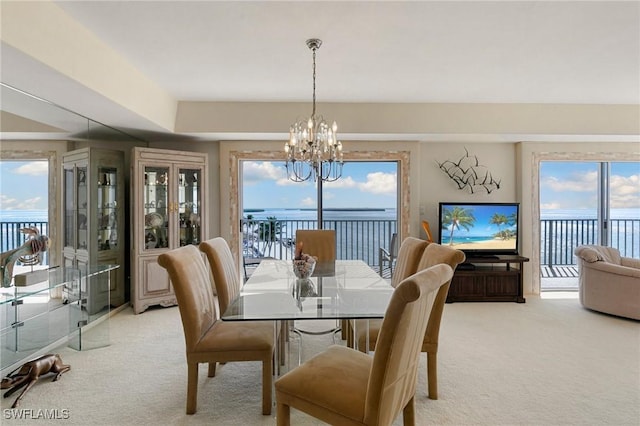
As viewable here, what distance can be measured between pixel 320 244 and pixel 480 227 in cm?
239

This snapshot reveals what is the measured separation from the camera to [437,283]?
1425mm

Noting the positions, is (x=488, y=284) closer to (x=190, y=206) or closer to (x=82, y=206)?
(x=190, y=206)

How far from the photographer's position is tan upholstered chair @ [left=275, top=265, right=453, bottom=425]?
52.9 inches

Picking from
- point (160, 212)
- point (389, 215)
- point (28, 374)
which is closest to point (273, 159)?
point (160, 212)

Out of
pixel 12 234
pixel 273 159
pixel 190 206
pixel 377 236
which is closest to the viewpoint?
pixel 12 234

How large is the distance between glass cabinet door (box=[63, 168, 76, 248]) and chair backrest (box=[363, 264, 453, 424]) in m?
3.09

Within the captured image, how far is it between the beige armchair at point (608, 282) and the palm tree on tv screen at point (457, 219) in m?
1.27

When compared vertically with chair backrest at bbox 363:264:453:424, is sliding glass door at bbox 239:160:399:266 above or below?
above

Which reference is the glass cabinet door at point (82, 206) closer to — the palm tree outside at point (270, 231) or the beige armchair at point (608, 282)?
the palm tree outside at point (270, 231)

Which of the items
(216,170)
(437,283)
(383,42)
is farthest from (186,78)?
(437,283)

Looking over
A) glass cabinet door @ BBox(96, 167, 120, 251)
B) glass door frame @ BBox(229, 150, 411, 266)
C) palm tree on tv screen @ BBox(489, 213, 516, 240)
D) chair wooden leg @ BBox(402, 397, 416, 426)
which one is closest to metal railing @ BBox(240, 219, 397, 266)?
glass door frame @ BBox(229, 150, 411, 266)

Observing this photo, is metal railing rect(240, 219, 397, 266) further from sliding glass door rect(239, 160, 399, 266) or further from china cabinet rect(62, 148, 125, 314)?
china cabinet rect(62, 148, 125, 314)

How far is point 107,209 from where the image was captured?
405 centimetres

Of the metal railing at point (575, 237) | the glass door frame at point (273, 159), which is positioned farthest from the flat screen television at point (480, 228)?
the metal railing at point (575, 237)
